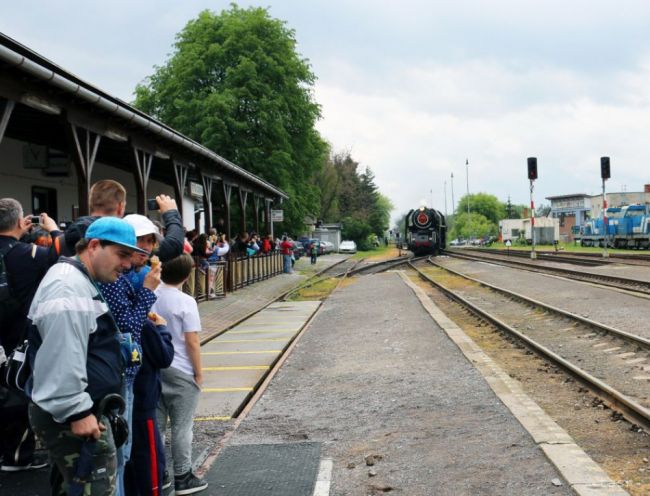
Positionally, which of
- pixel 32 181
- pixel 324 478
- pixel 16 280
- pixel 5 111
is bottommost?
pixel 324 478

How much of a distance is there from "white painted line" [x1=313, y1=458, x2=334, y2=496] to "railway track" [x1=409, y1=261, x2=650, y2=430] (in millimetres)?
2788

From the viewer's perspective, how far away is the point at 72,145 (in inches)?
480

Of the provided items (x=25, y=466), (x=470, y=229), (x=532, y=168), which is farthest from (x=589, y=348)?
(x=470, y=229)

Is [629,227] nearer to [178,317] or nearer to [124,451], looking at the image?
[178,317]

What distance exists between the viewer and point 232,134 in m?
37.1

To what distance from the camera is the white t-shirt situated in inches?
192

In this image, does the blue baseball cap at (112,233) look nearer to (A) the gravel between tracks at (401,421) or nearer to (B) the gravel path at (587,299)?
(A) the gravel between tracks at (401,421)

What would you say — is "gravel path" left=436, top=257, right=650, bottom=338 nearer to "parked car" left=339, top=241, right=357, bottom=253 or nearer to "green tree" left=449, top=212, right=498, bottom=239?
"parked car" left=339, top=241, right=357, bottom=253

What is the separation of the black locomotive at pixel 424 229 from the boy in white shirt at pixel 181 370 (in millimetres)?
42448

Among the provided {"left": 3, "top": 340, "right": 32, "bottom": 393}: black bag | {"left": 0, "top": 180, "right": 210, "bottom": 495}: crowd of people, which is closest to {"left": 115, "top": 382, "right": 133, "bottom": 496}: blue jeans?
{"left": 0, "top": 180, "right": 210, "bottom": 495}: crowd of people

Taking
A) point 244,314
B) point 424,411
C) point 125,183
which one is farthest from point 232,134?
point 424,411

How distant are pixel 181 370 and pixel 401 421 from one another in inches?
98.7

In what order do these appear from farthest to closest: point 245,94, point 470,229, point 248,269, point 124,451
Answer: point 470,229
point 245,94
point 248,269
point 124,451

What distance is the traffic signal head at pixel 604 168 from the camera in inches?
1358
